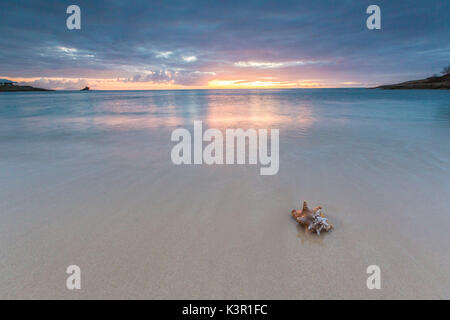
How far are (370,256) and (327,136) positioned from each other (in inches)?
296

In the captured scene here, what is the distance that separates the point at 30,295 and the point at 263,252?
103 inches

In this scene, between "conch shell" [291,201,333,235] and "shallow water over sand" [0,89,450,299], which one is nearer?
"shallow water over sand" [0,89,450,299]

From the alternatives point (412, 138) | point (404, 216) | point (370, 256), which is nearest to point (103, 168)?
point (370, 256)

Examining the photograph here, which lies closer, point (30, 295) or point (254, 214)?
point (30, 295)

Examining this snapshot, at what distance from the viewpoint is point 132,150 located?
7223 mm

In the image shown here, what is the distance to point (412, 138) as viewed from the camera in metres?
8.71

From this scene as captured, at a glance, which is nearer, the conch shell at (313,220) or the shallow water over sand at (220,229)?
the shallow water over sand at (220,229)

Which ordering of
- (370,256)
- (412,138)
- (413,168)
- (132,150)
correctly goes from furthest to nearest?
1. (412,138)
2. (132,150)
3. (413,168)
4. (370,256)

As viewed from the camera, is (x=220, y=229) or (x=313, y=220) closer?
(x=313, y=220)

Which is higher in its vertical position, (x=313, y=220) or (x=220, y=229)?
(x=313, y=220)

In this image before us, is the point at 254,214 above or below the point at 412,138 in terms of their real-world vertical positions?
below

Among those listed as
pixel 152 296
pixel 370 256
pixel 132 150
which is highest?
pixel 132 150
